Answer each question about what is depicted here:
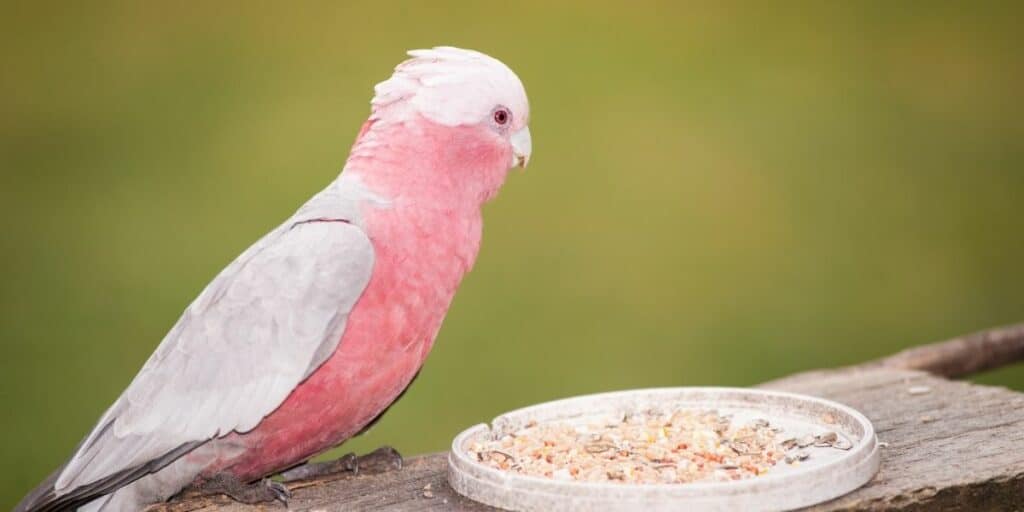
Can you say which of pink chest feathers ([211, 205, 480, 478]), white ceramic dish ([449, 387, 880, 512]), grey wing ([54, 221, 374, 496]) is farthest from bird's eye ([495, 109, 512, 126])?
white ceramic dish ([449, 387, 880, 512])

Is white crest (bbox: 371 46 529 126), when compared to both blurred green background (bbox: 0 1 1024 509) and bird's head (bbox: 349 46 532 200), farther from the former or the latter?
blurred green background (bbox: 0 1 1024 509)

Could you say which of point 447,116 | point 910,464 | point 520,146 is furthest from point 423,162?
point 910,464

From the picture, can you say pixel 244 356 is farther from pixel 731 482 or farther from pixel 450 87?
pixel 731 482

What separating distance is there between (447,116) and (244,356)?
501 mm

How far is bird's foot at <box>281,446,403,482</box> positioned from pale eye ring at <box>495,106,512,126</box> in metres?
0.59

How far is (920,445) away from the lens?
184cm

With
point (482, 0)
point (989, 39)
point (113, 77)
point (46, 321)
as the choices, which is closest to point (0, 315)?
point (46, 321)

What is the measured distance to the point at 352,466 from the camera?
1920 millimetres

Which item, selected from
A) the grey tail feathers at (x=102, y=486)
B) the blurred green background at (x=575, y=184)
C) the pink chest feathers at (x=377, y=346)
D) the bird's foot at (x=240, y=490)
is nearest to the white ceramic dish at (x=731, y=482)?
the pink chest feathers at (x=377, y=346)

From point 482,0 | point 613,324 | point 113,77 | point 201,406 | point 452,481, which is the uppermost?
point 482,0

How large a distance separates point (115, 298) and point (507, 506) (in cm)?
222

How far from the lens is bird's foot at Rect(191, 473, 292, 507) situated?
1.77m

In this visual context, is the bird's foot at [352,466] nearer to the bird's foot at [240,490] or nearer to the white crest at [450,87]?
the bird's foot at [240,490]

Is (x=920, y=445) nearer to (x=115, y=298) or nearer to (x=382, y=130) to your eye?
(x=382, y=130)
